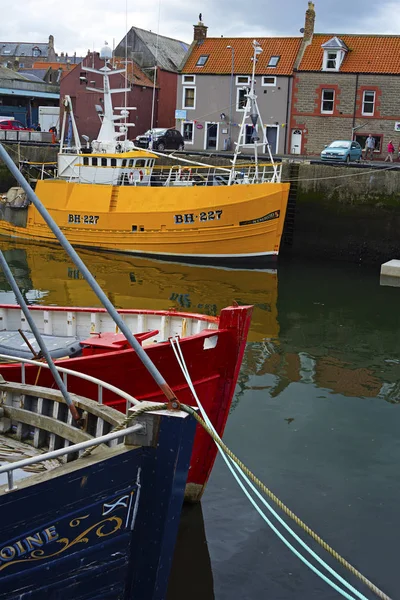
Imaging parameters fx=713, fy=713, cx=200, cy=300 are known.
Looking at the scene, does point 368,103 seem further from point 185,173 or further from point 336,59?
point 185,173

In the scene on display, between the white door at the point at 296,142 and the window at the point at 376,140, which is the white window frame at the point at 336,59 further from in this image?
the window at the point at 376,140

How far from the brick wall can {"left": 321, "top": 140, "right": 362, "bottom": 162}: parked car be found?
539 cm

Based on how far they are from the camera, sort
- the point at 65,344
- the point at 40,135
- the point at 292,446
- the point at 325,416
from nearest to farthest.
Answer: the point at 65,344, the point at 292,446, the point at 325,416, the point at 40,135

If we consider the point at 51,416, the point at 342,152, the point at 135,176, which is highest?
the point at 342,152

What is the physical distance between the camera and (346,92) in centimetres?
3284

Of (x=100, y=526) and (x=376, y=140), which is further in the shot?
(x=376, y=140)

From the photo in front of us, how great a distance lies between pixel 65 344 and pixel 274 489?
291 cm

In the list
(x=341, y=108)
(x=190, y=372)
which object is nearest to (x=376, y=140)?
(x=341, y=108)

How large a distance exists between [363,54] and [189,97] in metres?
8.98

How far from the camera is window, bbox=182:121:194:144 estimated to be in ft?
120

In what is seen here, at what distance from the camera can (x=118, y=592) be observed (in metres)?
4.92

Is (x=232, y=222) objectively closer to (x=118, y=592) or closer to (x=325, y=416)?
(x=325, y=416)

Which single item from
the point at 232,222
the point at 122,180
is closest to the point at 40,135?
the point at 122,180

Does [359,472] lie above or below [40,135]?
below
